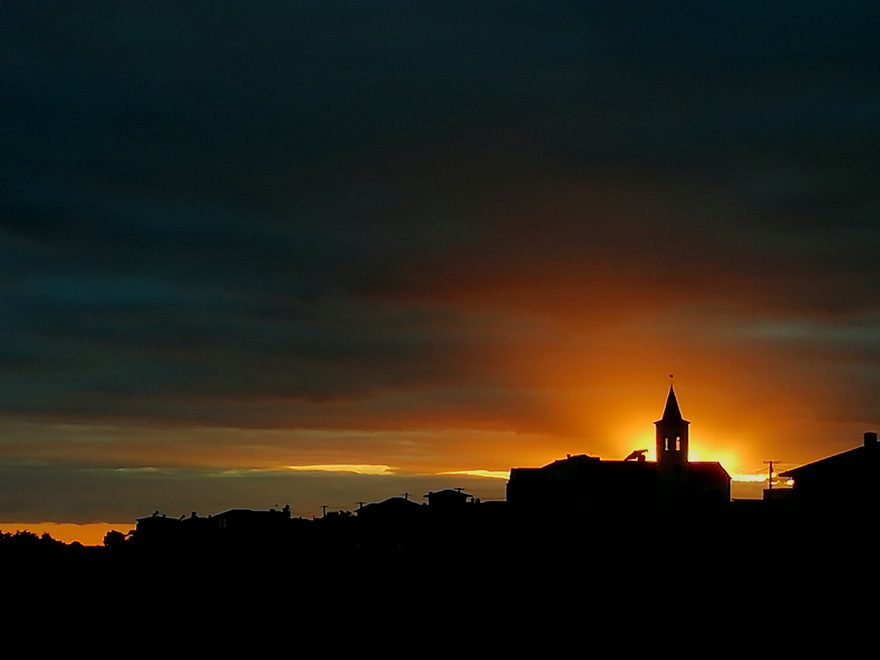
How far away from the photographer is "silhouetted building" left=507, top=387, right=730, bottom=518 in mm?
106625

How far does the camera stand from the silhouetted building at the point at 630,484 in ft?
350

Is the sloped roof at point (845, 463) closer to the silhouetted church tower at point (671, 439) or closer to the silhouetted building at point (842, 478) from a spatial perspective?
the silhouetted building at point (842, 478)

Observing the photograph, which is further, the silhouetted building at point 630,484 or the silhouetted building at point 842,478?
the silhouetted building at point 630,484

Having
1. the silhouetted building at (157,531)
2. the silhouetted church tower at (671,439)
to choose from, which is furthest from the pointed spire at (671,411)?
the silhouetted building at (157,531)

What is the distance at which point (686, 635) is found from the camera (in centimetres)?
4725

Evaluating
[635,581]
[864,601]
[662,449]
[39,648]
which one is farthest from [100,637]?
[662,449]

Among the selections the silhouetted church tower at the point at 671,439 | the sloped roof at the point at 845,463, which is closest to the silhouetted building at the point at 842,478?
the sloped roof at the point at 845,463

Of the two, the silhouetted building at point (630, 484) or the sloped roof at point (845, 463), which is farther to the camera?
the silhouetted building at point (630, 484)

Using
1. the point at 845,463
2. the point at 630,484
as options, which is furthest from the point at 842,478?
the point at 630,484

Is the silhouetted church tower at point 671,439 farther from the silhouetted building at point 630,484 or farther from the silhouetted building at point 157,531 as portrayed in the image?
the silhouetted building at point 157,531

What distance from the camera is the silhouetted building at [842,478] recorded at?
82812mm

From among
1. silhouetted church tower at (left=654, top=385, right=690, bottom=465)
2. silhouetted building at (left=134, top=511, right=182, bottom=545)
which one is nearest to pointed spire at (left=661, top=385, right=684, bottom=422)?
silhouetted church tower at (left=654, top=385, right=690, bottom=465)

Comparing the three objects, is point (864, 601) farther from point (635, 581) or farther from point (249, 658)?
point (249, 658)

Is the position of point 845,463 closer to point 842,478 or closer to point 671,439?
point 842,478
